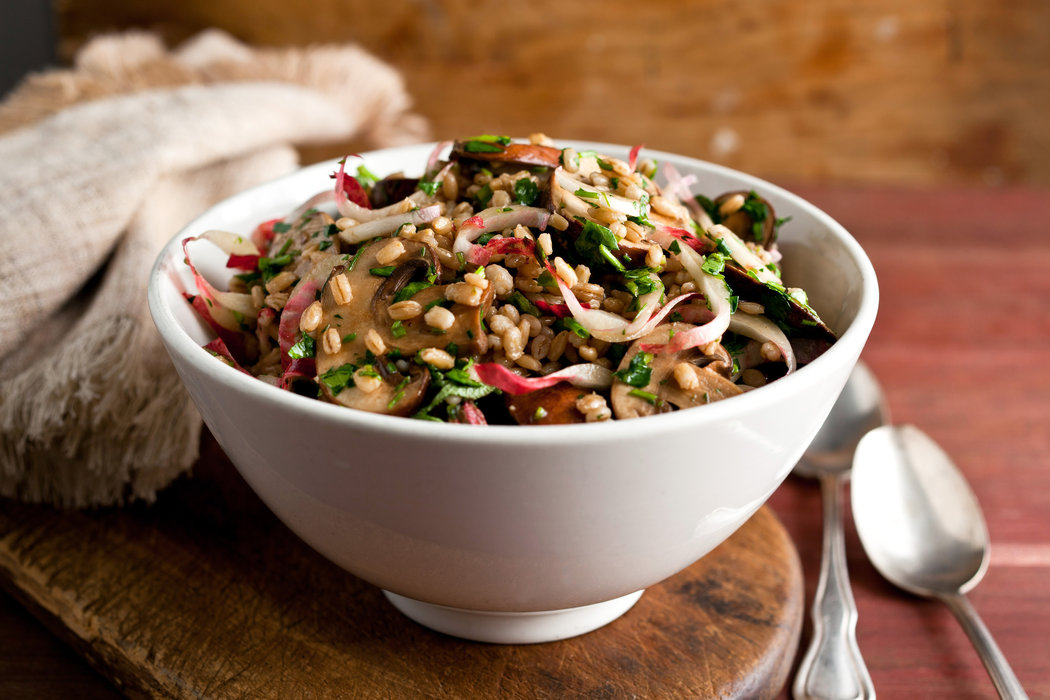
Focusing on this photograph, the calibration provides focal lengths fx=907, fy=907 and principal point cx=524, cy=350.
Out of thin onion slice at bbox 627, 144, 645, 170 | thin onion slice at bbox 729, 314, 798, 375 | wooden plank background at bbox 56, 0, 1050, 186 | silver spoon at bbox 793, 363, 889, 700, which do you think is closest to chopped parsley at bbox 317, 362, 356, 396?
thin onion slice at bbox 729, 314, 798, 375

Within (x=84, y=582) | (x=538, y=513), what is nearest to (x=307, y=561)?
(x=84, y=582)

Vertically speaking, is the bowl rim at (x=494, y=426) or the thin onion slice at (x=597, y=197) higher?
the thin onion slice at (x=597, y=197)

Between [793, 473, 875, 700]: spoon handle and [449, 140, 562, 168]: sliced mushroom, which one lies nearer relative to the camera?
[793, 473, 875, 700]: spoon handle

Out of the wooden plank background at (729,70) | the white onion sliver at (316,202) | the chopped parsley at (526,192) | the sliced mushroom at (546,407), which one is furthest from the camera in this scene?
the wooden plank background at (729,70)

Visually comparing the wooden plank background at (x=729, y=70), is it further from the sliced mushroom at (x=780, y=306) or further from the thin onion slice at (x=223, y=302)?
the sliced mushroom at (x=780, y=306)

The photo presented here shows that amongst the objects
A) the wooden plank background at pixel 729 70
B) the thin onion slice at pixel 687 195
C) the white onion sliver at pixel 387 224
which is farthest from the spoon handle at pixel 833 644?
the wooden plank background at pixel 729 70

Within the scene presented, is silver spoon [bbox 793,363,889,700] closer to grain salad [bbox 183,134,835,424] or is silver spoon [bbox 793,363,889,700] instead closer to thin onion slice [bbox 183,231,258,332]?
grain salad [bbox 183,134,835,424]

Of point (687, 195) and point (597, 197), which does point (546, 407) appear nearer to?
point (597, 197)
